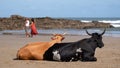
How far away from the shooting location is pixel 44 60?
1366 cm

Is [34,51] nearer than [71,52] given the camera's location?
No

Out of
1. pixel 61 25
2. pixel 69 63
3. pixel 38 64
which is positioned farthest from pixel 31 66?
pixel 61 25

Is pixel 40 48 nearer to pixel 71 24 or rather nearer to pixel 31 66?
pixel 31 66

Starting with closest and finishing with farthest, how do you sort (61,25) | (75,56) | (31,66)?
(31,66) → (75,56) → (61,25)

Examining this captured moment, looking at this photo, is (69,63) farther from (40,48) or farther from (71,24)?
(71,24)

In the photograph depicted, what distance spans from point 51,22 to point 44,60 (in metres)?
49.7

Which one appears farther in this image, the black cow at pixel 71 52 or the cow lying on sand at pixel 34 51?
the cow lying on sand at pixel 34 51

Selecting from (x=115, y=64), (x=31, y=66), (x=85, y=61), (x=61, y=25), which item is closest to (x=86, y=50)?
(x=85, y=61)

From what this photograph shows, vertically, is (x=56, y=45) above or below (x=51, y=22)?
above

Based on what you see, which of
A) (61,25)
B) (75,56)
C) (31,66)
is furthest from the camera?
(61,25)

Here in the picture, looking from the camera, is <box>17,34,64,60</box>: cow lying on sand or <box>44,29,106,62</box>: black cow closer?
<box>44,29,106,62</box>: black cow

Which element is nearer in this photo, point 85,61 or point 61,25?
point 85,61

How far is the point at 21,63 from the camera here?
13.0 metres

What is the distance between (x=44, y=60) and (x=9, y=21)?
4813 cm
